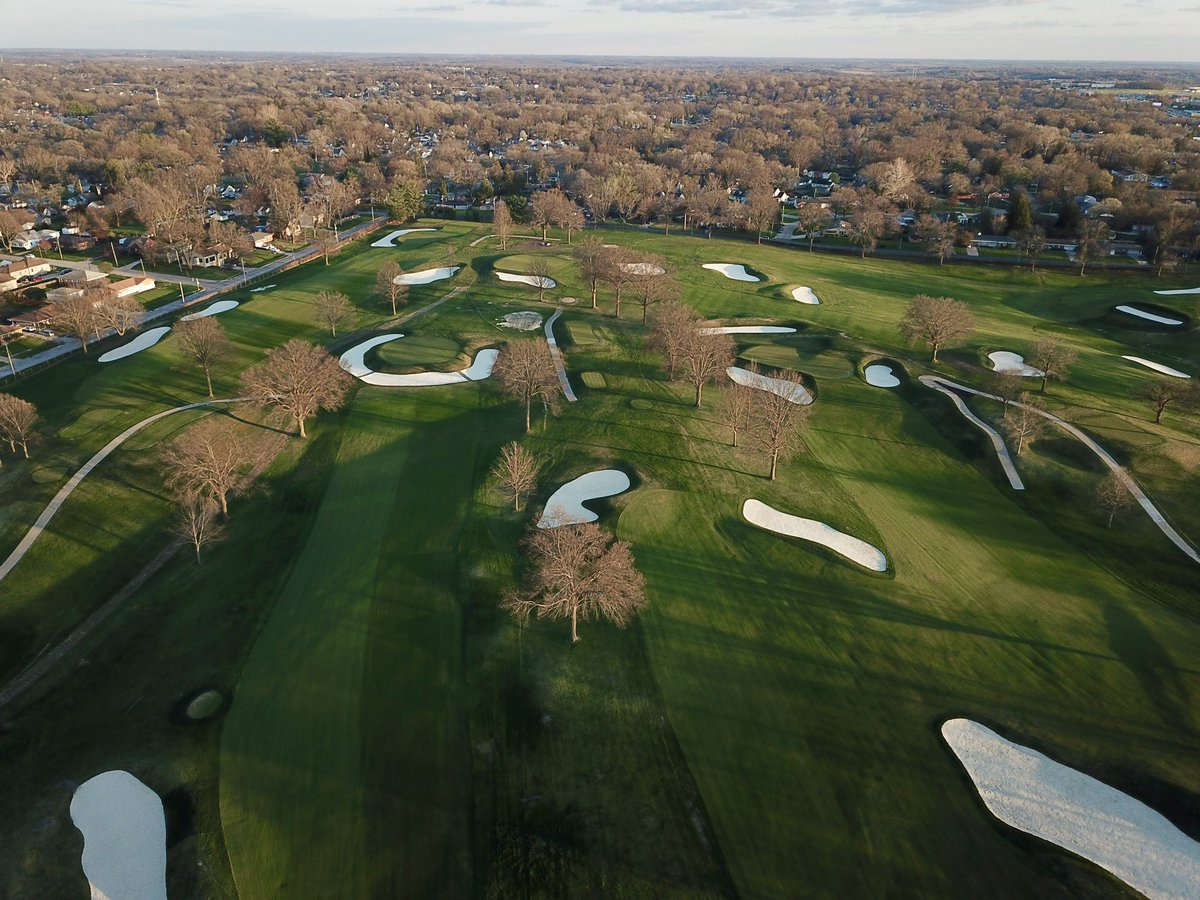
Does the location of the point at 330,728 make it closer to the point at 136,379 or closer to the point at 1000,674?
the point at 1000,674

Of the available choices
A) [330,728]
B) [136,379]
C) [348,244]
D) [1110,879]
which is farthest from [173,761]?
[348,244]

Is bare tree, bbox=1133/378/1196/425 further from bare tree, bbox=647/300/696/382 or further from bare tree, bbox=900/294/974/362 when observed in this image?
bare tree, bbox=647/300/696/382

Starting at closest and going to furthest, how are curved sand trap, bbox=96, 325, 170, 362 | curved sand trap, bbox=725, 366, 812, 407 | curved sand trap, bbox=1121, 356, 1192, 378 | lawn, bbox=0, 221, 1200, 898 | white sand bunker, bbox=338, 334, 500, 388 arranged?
1. lawn, bbox=0, 221, 1200, 898
2. curved sand trap, bbox=725, 366, 812, 407
3. white sand bunker, bbox=338, 334, 500, 388
4. curved sand trap, bbox=1121, 356, 1192, 378
5. curved sand trap, bbox=96, 325, 170, 362

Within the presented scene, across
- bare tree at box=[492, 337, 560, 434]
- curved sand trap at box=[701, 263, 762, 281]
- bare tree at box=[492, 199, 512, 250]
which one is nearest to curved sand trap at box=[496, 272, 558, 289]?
bare tree at box=[492, 199, 512, 250]

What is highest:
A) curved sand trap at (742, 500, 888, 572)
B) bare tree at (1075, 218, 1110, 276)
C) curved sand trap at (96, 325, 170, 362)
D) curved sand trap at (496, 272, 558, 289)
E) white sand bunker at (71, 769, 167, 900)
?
bare tree at (1075, 218, 1110, 276)

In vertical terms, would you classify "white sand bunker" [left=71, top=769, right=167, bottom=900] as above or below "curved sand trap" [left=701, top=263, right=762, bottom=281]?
below

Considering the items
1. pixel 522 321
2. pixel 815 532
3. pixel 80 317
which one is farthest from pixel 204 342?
pixel 815 532

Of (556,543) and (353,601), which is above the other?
(556,543)
